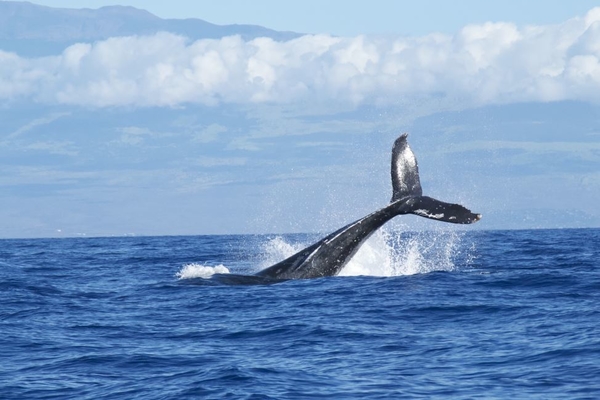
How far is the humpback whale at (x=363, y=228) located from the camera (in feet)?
67.7

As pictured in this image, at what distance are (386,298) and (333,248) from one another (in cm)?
398

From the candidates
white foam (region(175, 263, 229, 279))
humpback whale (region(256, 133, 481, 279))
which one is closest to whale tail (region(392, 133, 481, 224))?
humpback whale (region(256, 133, 481, 279))

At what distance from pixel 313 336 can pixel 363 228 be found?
7394 millimetres

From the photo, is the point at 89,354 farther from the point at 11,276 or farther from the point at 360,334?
the point at 11,276

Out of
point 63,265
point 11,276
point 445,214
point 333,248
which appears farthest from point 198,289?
point 63,265

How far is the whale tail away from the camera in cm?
2000

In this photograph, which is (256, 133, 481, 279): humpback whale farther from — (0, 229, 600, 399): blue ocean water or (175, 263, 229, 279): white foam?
(175, 263, 229, 279): white foam

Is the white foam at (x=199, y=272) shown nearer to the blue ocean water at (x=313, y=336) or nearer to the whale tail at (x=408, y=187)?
the blue ocean water at (x=313, y=336)

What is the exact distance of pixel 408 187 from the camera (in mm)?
21016

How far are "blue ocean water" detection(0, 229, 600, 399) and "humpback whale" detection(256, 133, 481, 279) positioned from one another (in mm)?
619

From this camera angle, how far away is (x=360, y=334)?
14195 mm

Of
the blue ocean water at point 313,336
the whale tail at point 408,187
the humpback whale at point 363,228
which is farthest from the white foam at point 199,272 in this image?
the whale tail at point 408,187

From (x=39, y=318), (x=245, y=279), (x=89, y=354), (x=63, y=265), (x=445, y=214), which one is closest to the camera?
(x=89, y=354)

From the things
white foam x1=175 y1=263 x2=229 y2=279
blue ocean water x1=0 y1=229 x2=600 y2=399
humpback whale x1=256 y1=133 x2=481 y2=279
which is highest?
humpback whale x1=256 y1=133 x2=481 y2=279
